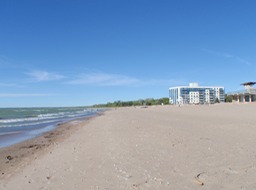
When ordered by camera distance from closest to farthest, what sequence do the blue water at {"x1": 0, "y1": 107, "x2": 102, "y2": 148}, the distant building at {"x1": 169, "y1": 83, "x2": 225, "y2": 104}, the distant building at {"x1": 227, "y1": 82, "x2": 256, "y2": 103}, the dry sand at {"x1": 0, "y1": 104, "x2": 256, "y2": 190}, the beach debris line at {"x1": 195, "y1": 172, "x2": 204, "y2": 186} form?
the beach debris line at {"x1": 195, "y1": 172, "x2": 204, "y2": 186} → the dry sand at {"x1": 0, "y1": 104, "x2": 256, "y2": 190} → the blue water at {"x1": 0, "y1": 107, "x2": 102, "y2": 148} → the distant building at {"x1": 227, "y1": 82, "x2": 256, "y2": 103} → the distant building at {"x1": 169, "y1": 83, "x2": 225, "y2": 104}

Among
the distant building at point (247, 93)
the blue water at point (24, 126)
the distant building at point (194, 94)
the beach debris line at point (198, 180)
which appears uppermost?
the distant building at point (194, 94)

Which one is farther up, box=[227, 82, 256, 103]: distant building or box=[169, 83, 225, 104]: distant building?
box=[169, 83, 225, 104]: distant building

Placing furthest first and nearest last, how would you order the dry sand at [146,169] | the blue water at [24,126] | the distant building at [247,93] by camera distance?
the distant building at [247,93] → the blue water at [24,126] → the dry sand at [146,169]

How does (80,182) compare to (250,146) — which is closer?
(80,182)

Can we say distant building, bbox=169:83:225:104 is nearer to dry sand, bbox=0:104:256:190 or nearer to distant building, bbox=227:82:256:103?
distant building, bbox=227:82:256:103

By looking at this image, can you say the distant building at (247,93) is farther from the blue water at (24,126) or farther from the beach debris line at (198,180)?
the beach debris line at (198,180)

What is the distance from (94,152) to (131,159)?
185 centimetres

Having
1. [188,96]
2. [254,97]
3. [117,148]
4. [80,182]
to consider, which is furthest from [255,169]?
[188,96]

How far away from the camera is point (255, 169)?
214 inches

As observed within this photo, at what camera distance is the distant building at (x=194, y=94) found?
150 meters

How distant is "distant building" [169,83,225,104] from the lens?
491 ft

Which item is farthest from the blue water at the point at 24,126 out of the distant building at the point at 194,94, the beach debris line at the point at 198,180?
the distant building at the point at 194,94

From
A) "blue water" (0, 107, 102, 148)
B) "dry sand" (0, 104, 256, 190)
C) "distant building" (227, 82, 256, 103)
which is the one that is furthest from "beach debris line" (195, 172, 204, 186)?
"distant building" (227, 82, 256, 103)

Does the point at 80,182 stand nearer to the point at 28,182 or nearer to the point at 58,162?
the point at 28,182
